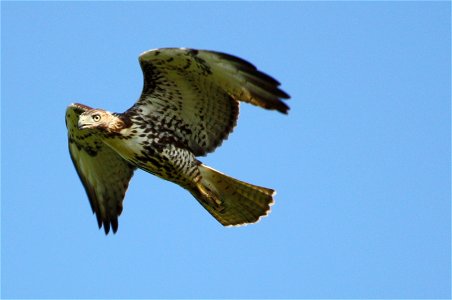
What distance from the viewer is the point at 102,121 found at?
1342cm

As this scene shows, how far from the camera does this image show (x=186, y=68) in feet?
43.2

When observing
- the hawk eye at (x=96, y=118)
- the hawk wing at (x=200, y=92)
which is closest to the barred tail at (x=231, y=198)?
the hawk wing at (x=200, y=92)

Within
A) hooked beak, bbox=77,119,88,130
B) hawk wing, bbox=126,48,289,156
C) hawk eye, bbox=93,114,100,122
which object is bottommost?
hooked beak, bbox=77,119,88,130

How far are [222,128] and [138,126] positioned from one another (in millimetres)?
1143

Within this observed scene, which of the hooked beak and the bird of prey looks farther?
the hooked beak

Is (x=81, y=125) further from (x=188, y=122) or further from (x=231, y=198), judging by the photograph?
(x=231, y=198)

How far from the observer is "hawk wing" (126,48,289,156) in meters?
12.7

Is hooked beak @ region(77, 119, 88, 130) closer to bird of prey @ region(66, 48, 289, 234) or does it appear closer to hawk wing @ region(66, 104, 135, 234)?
bird of prey @ region(66, 48, 289, 234)

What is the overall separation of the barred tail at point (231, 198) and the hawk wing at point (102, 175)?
4.52ft

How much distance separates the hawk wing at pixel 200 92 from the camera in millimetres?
12664

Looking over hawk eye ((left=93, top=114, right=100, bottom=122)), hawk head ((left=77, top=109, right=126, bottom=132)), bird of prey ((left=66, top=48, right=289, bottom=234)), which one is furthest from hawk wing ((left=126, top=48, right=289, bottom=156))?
hawk eye ((left=93, top=114, right=100, bottom=122))

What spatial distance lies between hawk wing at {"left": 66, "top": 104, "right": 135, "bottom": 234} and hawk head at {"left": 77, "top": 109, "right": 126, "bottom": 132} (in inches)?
46.2

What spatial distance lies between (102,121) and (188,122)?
1.20m

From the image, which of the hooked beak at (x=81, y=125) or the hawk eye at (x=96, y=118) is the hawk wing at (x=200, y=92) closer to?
the hawk eye at (x=96, y=118)
